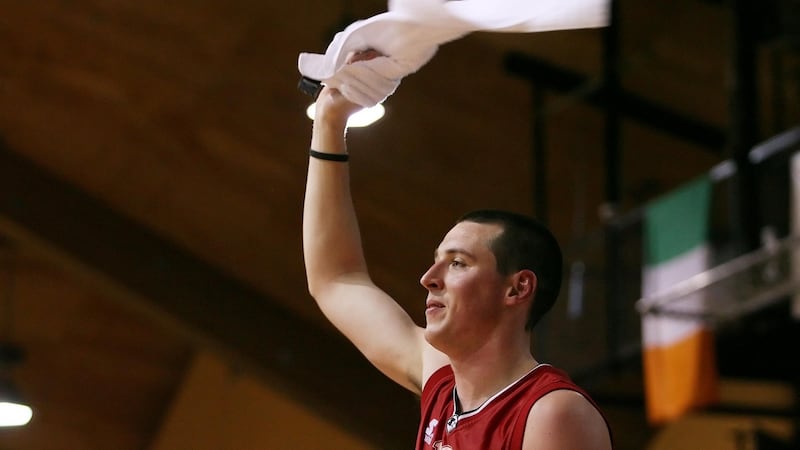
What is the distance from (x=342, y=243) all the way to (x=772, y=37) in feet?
18.6

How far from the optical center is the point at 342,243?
273 cm

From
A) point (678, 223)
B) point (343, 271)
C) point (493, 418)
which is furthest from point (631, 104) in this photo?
point (493, 418)

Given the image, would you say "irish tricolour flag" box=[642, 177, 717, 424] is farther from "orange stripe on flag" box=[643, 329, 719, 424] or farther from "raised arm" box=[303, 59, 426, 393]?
"raised arm" box=[303, 59, 426, 393]

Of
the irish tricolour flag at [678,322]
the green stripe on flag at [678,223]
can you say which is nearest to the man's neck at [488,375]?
the irish tricolour flag at [678,322]

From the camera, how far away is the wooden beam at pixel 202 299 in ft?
31.9

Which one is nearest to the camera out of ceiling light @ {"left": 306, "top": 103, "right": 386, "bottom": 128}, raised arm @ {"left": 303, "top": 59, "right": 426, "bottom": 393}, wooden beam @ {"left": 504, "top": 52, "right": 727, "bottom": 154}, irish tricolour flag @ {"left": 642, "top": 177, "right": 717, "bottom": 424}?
raised arm @ {"left": 303, "top": 59, "right": 426, "bottom": 393}

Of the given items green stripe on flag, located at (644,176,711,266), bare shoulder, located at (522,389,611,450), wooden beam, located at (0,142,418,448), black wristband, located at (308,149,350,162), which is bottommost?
bare shoulder, located at (522,389,611,450)

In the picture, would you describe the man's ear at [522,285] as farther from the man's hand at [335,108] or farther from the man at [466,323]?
the man's hand at [335,108]

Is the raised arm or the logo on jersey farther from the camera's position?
the raised arm

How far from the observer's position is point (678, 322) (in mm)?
7234

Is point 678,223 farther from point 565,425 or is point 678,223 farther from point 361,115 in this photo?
point 565,425

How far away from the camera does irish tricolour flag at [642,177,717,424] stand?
714 cm

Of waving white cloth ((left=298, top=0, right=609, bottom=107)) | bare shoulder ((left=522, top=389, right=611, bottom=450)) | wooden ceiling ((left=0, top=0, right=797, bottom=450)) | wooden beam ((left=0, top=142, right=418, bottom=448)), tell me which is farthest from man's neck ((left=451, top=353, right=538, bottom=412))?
wooden beam ((left=0, top=142, right=418, bottom=448))

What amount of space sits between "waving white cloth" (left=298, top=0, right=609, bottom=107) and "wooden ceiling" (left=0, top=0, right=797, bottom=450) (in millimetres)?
6225
